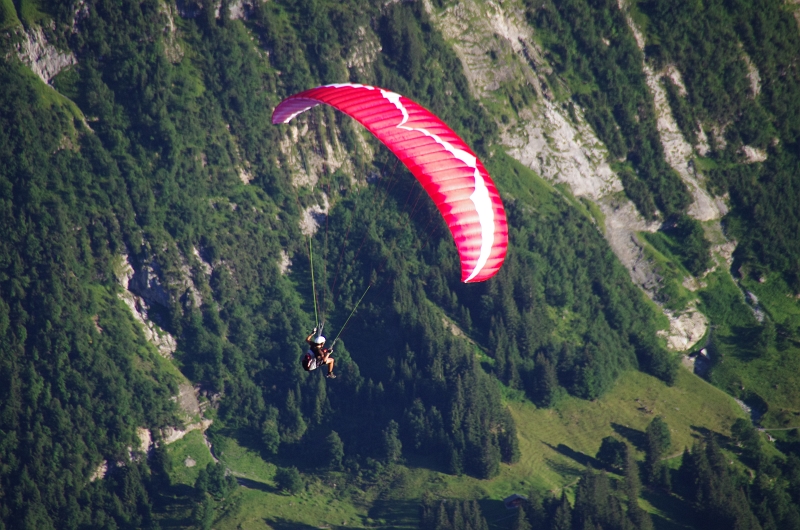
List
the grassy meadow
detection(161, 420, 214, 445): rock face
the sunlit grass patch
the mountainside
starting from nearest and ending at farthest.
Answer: the grassy meadow → the sunlit grass patch → the mountainside → detection(161, 420, 214, 445): rock face

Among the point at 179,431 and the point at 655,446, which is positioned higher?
the point at 655,446

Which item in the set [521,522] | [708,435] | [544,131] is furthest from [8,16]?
[708,435]

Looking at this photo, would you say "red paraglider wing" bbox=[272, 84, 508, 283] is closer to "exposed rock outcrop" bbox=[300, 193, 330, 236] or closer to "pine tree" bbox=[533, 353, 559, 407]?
"pine tree" bbox=[533, 353, 559, 407]

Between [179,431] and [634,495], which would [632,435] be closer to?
[634,495]

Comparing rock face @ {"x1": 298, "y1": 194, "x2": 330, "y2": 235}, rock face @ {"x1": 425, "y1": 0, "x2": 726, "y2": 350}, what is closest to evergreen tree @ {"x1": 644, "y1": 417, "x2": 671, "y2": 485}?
rock face @ {"x1": 425, "y1": 0, "x2": 726, "y2": 350}

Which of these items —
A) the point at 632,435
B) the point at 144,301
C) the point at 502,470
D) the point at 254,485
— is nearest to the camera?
the point at 254,485

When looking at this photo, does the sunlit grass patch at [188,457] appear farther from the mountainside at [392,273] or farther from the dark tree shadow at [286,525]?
the dark tree shadow at [286,525]
